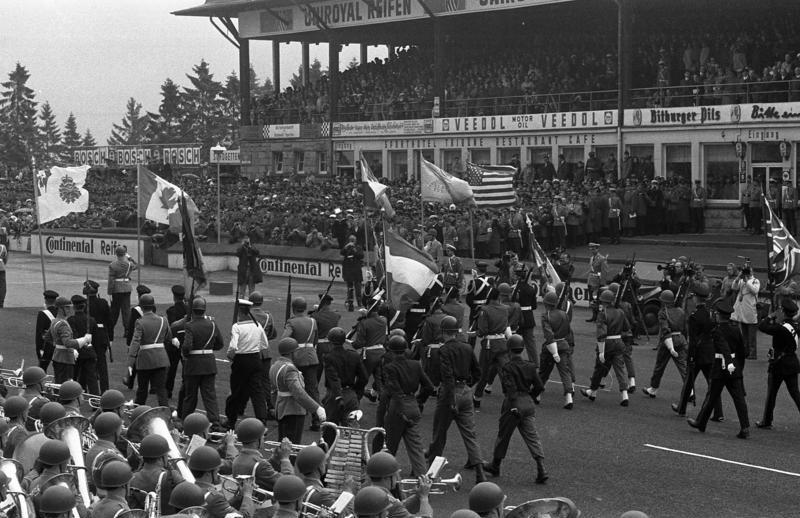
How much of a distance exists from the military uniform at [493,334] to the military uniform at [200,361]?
383cm

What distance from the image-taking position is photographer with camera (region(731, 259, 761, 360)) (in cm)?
2297

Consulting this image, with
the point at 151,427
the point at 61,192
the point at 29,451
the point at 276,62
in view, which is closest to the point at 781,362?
the point at 151,427

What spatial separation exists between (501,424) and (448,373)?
31.1 inches

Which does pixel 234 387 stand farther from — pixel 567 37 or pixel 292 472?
pixel 567 37

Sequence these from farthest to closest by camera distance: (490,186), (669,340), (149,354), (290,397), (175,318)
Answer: (490,186), (175,318), (669,340), (149,354), (290,397)

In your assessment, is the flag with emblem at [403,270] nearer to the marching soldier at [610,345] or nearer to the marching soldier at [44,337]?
the marching soldier at [610,345]

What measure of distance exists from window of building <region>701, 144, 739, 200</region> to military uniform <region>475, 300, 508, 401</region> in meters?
22.2

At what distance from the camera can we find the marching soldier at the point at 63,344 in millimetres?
17422

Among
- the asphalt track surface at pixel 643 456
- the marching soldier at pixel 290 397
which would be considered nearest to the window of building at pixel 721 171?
the asphalt track surface at pixel 643 456

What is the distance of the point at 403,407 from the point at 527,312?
23.2 ft

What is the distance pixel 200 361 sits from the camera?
1603 cm

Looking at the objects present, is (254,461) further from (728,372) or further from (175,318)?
(175,318)

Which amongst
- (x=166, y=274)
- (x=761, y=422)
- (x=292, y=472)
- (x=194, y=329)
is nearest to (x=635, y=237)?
(x=166, y=274)

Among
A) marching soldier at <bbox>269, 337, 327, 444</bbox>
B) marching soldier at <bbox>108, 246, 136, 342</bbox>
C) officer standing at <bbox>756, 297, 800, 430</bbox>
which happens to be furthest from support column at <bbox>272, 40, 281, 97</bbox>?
marching soldier at <bbox>269, 337, 327, 444</bbox>
